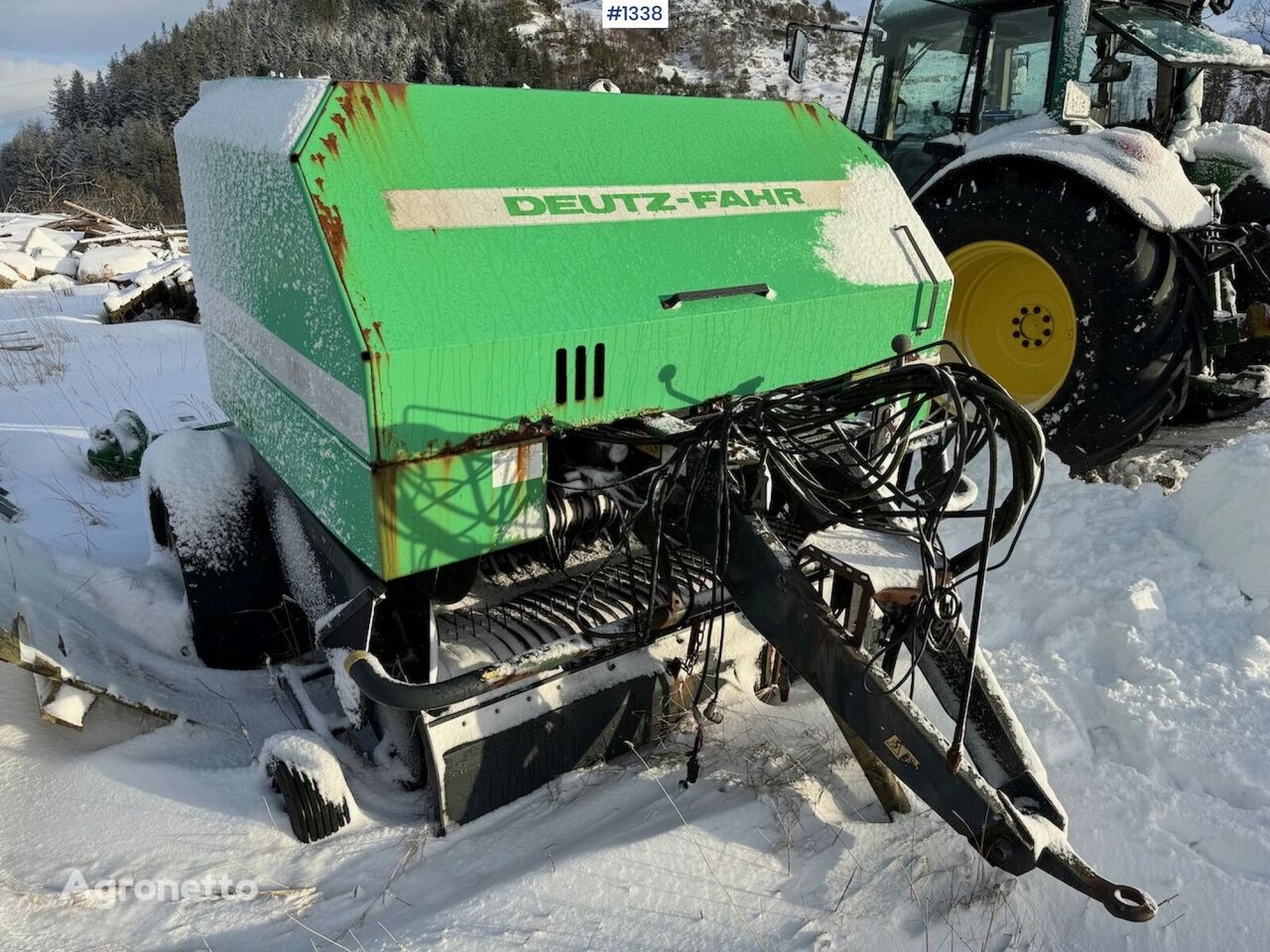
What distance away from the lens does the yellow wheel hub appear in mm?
4461

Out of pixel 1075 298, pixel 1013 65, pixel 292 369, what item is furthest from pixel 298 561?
pixel 1013 65

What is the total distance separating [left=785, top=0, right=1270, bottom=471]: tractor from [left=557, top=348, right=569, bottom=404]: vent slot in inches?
118

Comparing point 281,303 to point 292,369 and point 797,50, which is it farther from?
point 797,50

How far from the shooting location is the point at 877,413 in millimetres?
2713

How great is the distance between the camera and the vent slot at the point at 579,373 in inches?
86.4

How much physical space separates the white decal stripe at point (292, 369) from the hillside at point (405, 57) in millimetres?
33845

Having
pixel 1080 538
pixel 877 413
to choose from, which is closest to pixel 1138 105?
pixel 1080 538

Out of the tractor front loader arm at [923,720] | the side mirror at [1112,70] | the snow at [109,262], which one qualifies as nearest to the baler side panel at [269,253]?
the tractor front loader arm at [923,720]

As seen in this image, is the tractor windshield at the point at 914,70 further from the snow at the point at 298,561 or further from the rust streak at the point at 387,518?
the rust streak at the point at 387,518

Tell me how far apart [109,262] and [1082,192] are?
12402mm

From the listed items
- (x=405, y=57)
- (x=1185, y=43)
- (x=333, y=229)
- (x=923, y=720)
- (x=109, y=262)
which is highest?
(x=405, y=57)

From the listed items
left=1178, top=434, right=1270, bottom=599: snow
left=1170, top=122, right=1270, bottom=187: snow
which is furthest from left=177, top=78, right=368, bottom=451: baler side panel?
left=1170, top=122, right=1270, bottom=187: snow

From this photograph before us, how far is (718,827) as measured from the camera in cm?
227

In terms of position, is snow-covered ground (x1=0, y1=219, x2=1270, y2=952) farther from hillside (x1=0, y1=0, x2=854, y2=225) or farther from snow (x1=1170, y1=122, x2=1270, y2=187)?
hillside (x1=0, y1=0, x2=854, y2=225)
